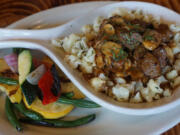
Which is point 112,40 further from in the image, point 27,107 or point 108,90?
point 27,107

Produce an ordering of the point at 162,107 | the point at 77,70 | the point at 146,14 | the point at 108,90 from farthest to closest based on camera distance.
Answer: the point at 146,14 → the point at 77,70 → the point at 108,90 → the point at 162,107

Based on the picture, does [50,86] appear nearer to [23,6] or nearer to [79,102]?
[79,102]

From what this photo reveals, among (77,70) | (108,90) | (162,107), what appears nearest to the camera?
(162,107)

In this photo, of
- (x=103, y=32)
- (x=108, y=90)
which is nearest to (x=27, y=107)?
(x=108, y=90)

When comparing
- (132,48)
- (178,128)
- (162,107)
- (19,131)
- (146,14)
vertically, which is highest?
(146,14)

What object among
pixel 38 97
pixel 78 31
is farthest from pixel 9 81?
pixel 78 31
